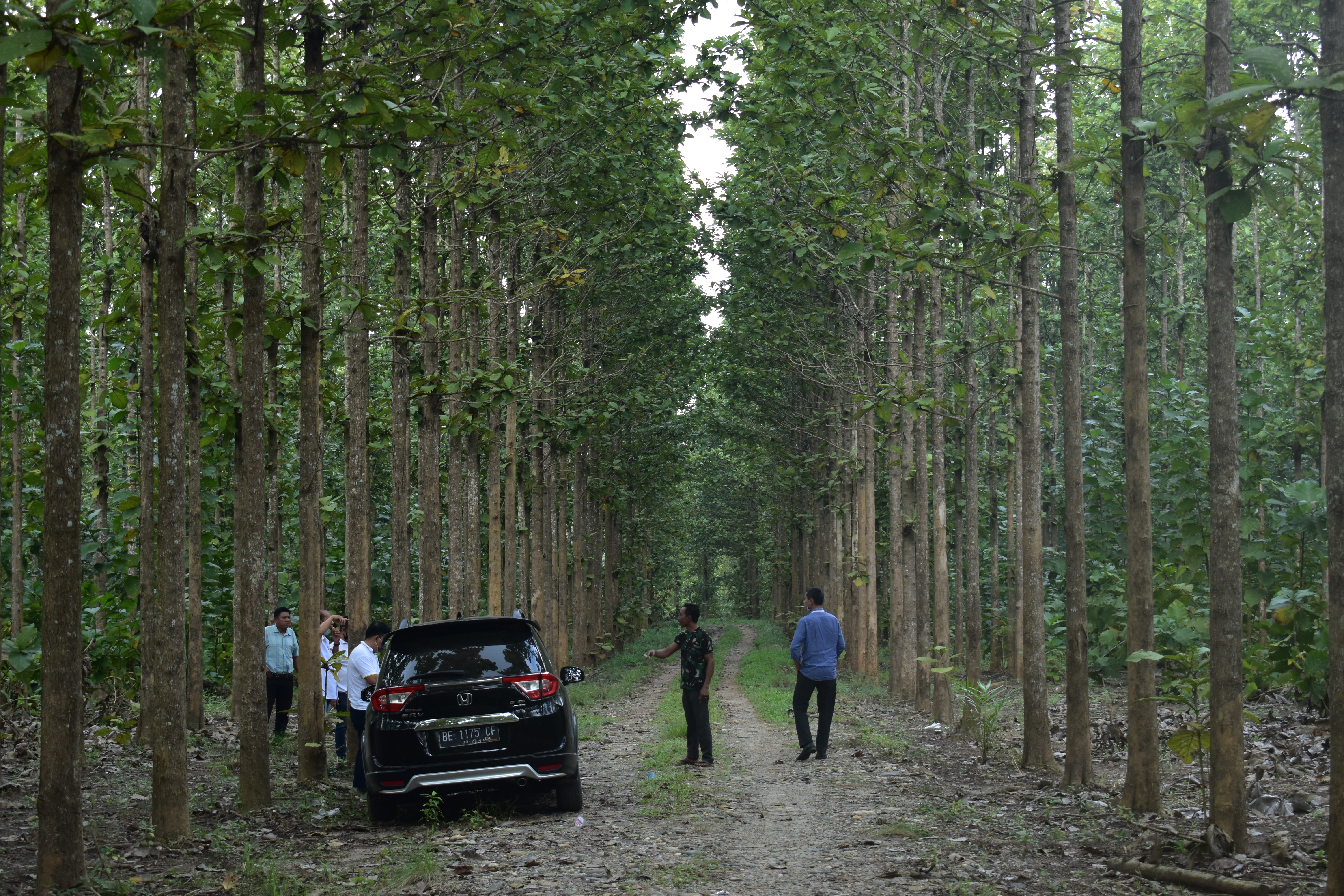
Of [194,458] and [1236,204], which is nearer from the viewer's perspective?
[1236,204]

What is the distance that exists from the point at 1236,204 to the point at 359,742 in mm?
8969

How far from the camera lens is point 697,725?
1209 cm

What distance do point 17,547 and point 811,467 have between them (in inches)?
667

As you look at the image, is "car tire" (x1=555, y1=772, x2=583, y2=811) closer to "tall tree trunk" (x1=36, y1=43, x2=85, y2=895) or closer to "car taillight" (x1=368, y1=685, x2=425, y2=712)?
"car taillight" (x1=368, y1=685, x2=425, y2=712)

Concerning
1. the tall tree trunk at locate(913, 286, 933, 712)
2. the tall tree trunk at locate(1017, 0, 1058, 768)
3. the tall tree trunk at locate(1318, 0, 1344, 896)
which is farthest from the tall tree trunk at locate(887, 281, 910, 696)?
the tall tree trunk at locate(1318, 0, 1344, 896)

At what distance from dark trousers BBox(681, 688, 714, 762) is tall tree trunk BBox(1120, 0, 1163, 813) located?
190 inches

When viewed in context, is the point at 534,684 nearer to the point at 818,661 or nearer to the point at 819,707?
the point at 818,661

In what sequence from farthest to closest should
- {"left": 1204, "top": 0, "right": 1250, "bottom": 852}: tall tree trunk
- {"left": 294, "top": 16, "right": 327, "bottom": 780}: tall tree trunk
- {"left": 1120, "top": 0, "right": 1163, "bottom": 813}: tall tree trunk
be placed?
{"left": 294, "top": 16, "right": 327, "bottom": 780}: tall tree trunk → {"left": 1120, "top": 0, "right": 1163, "bottom": 813}: tall tree trunk → {"left": 1204, "top": 0, "right": 1250, "bottom": 852}: tall tree trunk

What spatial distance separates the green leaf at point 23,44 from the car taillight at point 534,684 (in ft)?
19.1

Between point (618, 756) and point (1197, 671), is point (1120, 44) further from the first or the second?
point (618, 756)

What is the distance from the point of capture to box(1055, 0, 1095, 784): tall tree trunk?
953 centimetres

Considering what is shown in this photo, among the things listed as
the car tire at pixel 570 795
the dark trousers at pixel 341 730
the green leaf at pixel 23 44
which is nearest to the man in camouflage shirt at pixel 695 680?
the car tire at pixel 570 795

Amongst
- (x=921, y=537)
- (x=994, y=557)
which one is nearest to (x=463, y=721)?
(x=921, y=537)

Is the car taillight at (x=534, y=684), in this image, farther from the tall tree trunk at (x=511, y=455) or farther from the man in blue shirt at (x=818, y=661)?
the tall tree trunk at (x=511, y=455)
